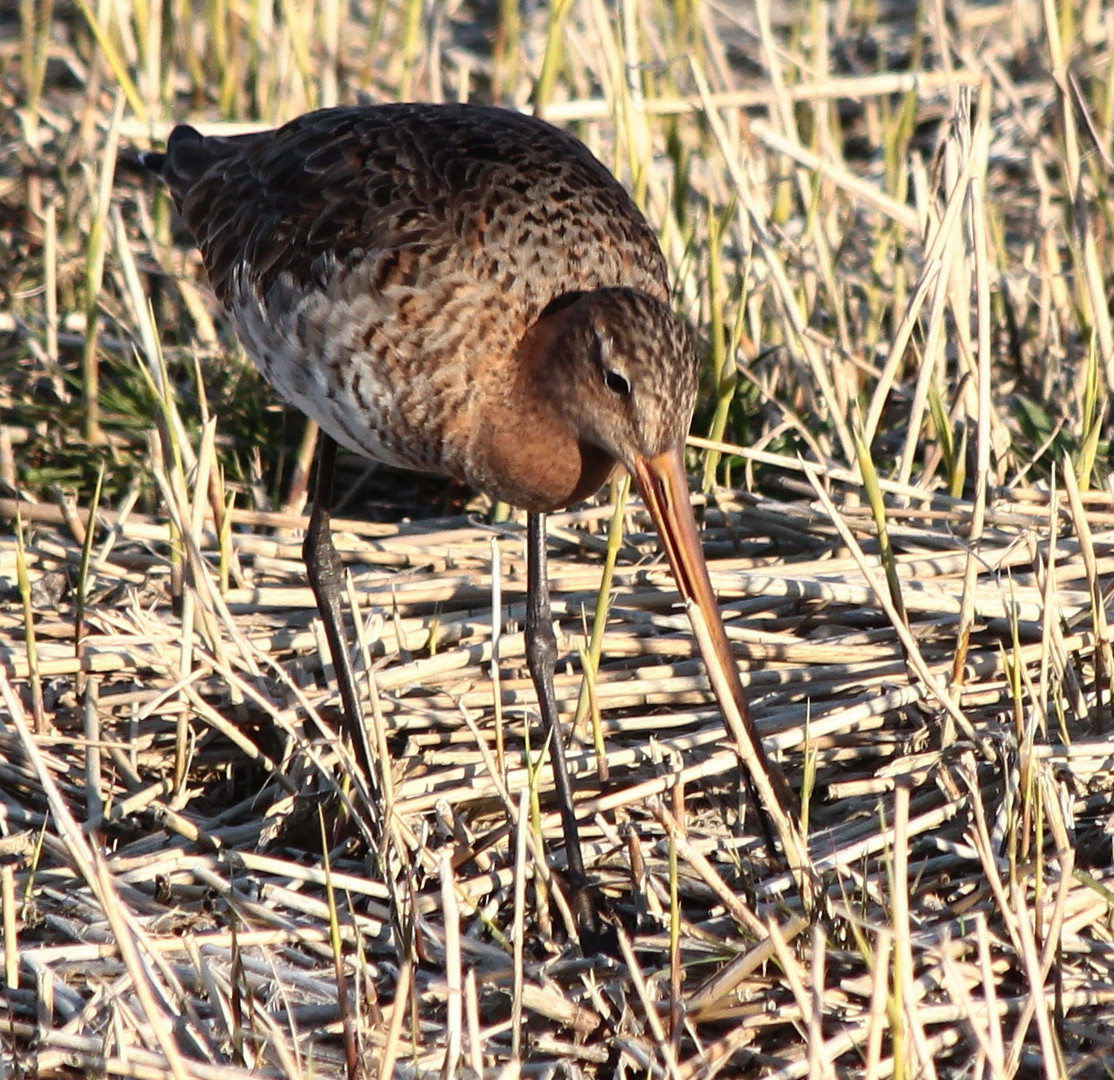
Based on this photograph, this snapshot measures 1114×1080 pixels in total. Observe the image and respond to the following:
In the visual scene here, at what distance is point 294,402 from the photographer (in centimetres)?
396

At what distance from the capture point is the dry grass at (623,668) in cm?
292

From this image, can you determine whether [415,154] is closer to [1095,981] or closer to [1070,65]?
[1095,981]

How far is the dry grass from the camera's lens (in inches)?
115

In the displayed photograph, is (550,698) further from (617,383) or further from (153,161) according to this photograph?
(153,161)

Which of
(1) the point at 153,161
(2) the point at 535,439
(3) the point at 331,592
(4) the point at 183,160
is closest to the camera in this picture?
(2) the point at 535,439

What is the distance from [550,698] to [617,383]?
2.31 feet

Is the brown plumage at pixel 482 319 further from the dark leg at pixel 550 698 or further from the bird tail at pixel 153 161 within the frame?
the bird tail at pixel 153 161

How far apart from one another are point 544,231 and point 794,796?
4.08ft

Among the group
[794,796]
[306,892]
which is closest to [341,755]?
[306,892]

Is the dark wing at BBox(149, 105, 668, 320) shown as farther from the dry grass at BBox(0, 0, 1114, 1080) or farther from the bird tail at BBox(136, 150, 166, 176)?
the bird tail at BBox(136, 150, 166, 176)

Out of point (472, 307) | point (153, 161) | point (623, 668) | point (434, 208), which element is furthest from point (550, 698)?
point (153, 161)

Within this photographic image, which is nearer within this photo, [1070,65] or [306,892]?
[306,892]

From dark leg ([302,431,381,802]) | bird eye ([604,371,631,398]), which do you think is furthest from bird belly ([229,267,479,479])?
bird eye ([604,371,631,398])

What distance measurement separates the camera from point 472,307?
3.60 meters
